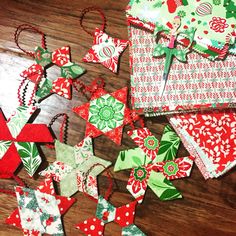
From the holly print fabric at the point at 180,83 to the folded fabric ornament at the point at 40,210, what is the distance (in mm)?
304

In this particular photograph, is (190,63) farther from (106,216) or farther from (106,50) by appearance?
(106,216)

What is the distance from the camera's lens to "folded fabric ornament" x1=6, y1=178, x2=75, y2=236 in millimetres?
1014

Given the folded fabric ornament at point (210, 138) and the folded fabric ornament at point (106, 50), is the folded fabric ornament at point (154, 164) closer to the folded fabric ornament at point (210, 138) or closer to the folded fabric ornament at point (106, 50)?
the folded fabric ornament at point (210, 138)

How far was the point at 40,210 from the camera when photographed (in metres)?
1.02

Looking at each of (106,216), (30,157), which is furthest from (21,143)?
(106,216)

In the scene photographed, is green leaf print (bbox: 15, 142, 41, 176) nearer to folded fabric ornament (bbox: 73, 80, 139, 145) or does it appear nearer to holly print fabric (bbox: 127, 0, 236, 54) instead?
folded fabric ornament (bbox: 73, 80, 139, 145)

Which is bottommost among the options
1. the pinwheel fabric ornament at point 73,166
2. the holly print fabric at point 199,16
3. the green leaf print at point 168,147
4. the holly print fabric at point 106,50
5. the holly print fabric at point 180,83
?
the pinwheel fabric ornament at point 73,166

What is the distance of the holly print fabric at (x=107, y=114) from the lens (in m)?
1.03

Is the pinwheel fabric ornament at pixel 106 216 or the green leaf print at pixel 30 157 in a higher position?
the green leaf print at pixel 30 157

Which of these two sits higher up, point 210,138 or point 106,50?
point 106,50

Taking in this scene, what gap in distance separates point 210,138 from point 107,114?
27cm

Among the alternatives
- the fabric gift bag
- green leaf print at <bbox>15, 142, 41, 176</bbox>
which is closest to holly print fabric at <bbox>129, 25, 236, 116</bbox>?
the fabric gift bag

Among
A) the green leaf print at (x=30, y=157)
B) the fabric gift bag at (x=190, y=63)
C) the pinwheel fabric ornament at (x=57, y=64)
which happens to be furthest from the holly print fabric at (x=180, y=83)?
the green leaf print at (x=30, y=157)

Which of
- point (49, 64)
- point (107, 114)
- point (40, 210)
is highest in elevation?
point (49, 64)
